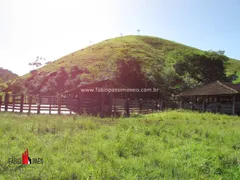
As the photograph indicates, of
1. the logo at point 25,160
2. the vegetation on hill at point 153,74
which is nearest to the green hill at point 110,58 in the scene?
the vegetation on hill at point 153,74

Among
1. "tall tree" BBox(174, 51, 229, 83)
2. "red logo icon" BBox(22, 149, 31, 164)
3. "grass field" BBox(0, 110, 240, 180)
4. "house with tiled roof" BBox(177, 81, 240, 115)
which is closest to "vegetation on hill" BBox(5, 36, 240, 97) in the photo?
"tall tree" BBox(174, 51, 229, 83)

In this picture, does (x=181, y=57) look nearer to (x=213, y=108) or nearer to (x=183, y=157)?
(x=213, y=108)

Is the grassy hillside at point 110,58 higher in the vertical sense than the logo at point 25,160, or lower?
higher

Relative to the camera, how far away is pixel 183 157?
21.6 feet

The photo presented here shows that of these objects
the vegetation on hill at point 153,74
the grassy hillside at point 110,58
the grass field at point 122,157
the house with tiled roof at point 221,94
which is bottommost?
the grass field at point 122,157

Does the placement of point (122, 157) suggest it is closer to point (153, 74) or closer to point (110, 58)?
point (153, 74)

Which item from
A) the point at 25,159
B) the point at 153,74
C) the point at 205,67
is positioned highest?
the point at 205,67

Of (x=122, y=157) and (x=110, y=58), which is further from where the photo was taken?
(x=110, y=58)

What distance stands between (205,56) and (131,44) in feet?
114

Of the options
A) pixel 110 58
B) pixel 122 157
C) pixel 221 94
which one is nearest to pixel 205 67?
pixel 221 94

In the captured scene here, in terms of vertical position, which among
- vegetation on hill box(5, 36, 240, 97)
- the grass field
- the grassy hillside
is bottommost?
the grass field

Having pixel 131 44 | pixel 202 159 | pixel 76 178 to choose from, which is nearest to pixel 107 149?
pixel 76 178

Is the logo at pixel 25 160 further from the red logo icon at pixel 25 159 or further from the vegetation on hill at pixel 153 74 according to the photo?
the vegetation on hill at pixel 153 74

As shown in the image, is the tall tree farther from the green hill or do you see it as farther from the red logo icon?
the red logo icon
